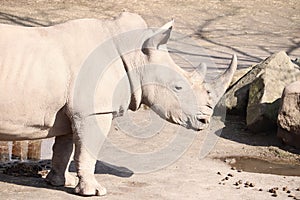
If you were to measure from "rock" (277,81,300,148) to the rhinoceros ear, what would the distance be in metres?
2.24

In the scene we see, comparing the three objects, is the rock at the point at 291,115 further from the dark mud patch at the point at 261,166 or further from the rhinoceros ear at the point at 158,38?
the rhinoceros ear at the point at 158,38

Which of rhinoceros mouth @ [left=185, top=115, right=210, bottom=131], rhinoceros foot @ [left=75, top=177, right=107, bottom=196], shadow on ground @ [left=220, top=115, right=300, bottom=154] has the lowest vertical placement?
rhinoceros foot @ [left=75, top=177, right=107, bottom=196]

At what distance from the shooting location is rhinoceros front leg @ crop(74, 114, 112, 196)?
227 inches

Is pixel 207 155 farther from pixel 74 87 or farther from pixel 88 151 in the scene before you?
pixel 74 87

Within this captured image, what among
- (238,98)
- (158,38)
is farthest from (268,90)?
(158,38)

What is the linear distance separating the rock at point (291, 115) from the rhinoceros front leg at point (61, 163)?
2.49 meters

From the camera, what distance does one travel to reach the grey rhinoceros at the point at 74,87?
5.55 metres

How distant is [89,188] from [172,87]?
995 mm

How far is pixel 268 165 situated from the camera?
7324 millimetres

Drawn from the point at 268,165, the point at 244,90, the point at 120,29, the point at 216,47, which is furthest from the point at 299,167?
the point at 216,47

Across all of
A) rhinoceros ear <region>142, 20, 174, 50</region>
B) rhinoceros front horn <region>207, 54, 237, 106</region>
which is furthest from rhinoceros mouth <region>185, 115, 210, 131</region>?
rhinoceros ear <region>142, 20, 174, 50</region>

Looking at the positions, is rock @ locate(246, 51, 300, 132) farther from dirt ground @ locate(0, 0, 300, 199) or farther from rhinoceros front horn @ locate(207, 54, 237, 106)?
rhinoceros front horn @ locate(207, 54, 237, 106)

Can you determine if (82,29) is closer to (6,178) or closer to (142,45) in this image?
(142,45)

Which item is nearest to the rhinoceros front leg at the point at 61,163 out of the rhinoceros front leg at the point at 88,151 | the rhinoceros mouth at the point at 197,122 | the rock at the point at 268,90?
the rhinoceros front leg at the point at 88,151
